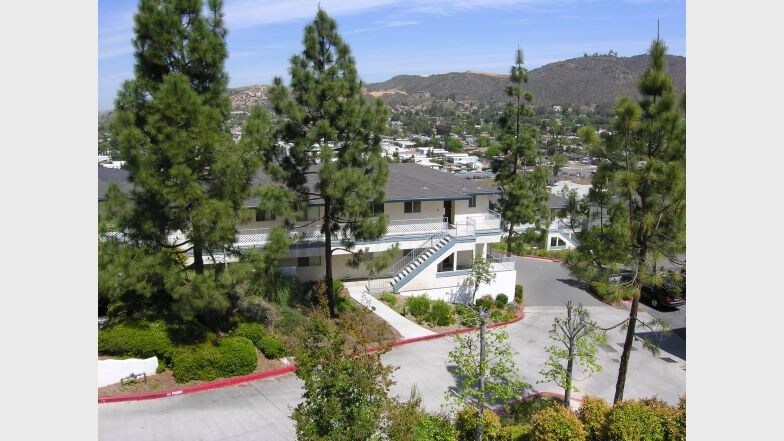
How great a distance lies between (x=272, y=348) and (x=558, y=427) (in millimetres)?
9956

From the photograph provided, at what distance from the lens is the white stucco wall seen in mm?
15891

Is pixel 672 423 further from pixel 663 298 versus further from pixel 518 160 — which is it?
pixel 518 160

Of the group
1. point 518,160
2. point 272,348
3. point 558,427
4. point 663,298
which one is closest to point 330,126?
point 272,348

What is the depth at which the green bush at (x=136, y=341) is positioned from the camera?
16438 millimetres

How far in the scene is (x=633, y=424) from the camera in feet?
38.3

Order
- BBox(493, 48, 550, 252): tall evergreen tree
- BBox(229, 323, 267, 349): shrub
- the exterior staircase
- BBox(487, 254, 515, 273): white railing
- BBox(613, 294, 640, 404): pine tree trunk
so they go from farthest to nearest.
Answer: BBox(493, 48, 550, 252): tall evergreen tree
BBox(487, 254, 515, 273): white railing
the exterior staircase
BBox(229, 323, 267, 349): shrub
BBox(613, 294, 640, 404): pine tree trunk

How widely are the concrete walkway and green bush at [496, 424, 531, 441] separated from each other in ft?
26.6

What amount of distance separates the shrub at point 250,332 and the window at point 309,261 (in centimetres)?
821

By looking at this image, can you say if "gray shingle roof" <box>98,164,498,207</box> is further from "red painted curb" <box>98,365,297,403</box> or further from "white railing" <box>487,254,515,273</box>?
"red painted curb" <box>98,365,297,403</box>

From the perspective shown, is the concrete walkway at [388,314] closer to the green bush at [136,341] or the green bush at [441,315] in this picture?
the green bush at [441,315]

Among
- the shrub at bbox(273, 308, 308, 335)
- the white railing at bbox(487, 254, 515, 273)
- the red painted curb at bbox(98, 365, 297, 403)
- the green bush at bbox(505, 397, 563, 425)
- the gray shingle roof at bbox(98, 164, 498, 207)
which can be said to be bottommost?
the green bush at bbox(505, 397, 563, 425)

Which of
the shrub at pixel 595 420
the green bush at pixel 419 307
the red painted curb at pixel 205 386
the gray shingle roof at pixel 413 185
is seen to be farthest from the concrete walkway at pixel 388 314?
the shrub at pixel 595 420

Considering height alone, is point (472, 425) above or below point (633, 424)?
below

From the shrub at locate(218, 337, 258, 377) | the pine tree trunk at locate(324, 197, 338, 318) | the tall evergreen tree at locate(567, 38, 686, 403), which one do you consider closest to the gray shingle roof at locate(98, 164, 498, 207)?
the pine tree trunk at locate(324, 197, 338, 318)
